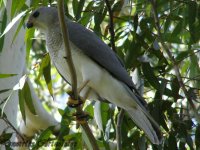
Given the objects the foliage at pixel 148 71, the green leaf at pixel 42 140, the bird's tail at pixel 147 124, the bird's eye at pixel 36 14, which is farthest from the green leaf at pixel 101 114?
the bird's eye at pixel 36 14

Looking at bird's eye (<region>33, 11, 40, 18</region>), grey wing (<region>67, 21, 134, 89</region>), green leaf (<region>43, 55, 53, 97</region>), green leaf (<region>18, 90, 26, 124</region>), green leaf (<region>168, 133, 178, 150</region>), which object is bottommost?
green leaf (<region>168, 133, 178, 150</region>)

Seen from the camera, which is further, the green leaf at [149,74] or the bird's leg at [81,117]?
the green leaf at [149,74]

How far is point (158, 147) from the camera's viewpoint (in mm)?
2043

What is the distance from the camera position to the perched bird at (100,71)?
2074 mm

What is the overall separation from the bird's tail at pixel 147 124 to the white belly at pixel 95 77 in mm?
43

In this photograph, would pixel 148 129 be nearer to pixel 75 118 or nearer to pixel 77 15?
pixel 75 118

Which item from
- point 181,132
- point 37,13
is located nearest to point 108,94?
point 181,132

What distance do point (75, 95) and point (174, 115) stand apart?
1.77 feet

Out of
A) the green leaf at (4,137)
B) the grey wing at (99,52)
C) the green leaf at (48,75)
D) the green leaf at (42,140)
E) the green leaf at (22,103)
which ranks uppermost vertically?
the grey wing at (99,52)

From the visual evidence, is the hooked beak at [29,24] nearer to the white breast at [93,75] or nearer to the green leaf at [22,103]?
the white breast at [93,75]

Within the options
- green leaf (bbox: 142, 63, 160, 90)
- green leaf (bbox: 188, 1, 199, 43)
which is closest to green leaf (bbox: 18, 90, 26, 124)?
green leaf (bbox: 142, 63, 160, 90)

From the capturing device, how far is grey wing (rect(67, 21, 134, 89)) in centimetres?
208

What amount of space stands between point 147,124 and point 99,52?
359 millimetres

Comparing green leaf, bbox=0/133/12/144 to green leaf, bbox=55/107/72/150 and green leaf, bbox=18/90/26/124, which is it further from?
green leaf, bbox=55/107/72/150
